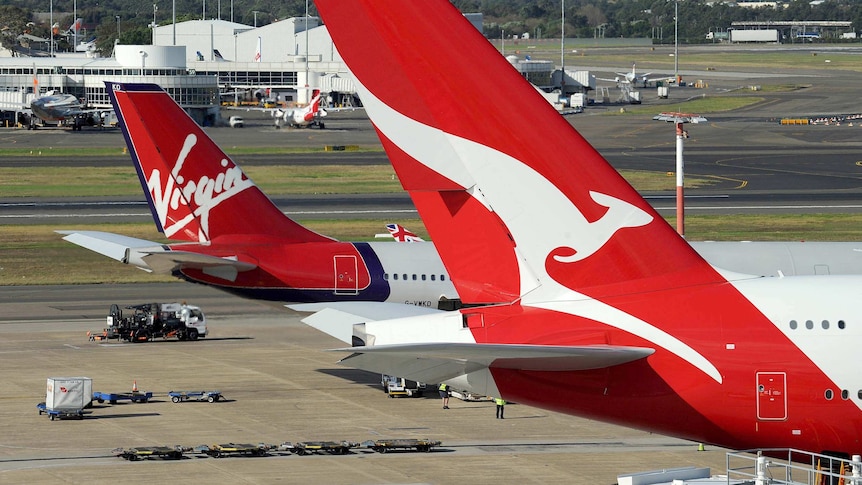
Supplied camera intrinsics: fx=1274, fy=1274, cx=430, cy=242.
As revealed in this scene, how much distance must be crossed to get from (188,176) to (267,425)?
12.0m

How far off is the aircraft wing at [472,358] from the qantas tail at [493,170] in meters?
1.35

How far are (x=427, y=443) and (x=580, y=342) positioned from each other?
45.0 ft

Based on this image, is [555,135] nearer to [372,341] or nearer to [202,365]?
[372,341]

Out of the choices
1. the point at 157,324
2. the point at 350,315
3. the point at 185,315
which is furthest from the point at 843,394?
the point at 157,324

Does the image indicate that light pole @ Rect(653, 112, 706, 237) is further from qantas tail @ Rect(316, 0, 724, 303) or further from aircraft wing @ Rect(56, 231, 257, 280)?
qantas tail @ Rect(316, 0, 724, 303)

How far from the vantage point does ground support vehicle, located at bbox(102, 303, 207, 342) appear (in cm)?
5216

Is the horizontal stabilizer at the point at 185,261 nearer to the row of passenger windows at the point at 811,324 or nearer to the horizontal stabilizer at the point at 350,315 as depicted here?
the horizontal stabilizer at the point at 350,315

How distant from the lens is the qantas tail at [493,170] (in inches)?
845

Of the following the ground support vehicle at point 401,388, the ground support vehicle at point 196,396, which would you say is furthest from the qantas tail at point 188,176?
the ground support vehicle at point 196,396

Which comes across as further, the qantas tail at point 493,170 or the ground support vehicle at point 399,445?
the ground support vehicle at point 399,445

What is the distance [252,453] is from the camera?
34.1m

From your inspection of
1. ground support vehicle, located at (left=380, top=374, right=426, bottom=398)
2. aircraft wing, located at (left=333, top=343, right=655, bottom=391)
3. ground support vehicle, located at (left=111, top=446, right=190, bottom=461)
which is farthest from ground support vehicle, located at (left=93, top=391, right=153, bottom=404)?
aircraft wing, located at (left=333, top=343, right=655, bottom=391)

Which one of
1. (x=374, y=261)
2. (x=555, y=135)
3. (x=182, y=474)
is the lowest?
(x=182, y=474)

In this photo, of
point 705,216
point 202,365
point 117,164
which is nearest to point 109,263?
point 202,365
